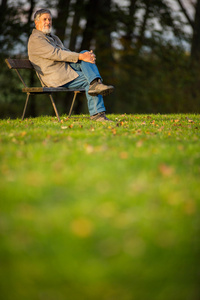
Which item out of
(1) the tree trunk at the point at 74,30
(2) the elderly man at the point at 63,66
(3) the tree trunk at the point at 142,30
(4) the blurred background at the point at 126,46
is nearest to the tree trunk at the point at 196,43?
(4) the blurred background at the point at 126,46

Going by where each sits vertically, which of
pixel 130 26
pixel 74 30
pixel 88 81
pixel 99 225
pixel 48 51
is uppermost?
pixel 130 26

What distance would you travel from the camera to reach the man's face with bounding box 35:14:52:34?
22.2 ft

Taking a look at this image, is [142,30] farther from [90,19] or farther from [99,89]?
[99,89]

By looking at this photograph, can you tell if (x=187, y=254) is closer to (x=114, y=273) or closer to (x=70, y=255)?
(x=114, y=273)

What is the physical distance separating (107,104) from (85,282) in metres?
12.5

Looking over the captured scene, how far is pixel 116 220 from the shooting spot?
2070 millimetres

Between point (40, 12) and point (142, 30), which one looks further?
point (142, 30)

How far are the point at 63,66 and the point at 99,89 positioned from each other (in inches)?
35.7

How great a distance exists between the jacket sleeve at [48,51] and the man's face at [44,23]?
271 millimetres

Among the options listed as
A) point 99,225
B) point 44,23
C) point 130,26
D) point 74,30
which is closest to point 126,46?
point 130,26

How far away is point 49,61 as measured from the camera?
669cm

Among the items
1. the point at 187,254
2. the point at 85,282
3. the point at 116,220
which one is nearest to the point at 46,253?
the point at 85,282

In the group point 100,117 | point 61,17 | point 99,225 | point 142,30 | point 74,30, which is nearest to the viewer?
point 99,225

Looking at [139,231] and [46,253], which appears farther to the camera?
[139,231]
